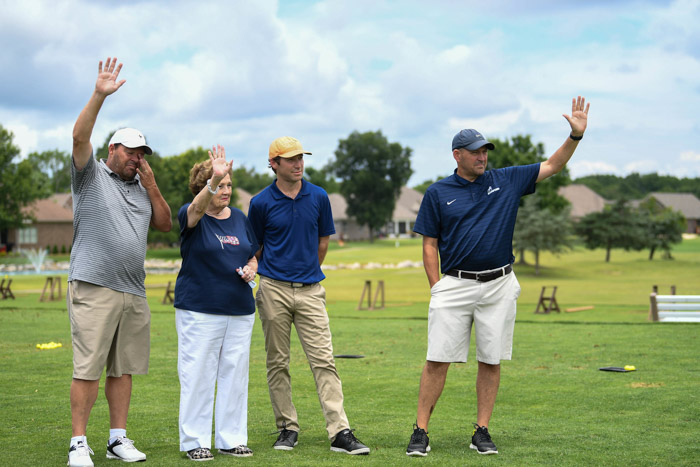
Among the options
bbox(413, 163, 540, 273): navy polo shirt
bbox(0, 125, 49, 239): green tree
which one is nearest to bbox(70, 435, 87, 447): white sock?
bbox(413, 163, 540, 273): navy polo shirt

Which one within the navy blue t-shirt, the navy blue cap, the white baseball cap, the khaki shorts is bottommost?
the khaki shorts

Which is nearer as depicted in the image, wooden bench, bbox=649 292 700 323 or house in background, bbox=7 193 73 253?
wooden bench, bbox=649 292 700 323

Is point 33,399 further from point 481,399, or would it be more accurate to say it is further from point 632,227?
point 632,227

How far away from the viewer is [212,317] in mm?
6012

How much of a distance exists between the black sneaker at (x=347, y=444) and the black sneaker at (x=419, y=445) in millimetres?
340

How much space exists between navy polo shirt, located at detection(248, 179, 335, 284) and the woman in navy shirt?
337 millimetres

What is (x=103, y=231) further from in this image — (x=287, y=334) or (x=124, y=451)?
(x=287, y=334)

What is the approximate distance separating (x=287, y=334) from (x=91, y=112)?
8.15ft

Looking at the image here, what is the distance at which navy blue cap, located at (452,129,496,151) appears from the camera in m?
6.11

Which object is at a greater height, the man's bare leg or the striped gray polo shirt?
the striped gray polo shirt

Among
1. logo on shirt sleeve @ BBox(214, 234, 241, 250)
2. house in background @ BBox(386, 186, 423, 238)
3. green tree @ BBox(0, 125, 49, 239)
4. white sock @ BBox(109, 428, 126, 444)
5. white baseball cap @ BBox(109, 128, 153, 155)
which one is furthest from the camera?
house in background @ BBox(386, 186, 423, 238)

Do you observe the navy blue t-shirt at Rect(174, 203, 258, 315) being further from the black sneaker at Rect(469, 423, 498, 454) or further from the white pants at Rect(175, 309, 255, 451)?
the black sneaker at Rect(469, 423, 498, 454)

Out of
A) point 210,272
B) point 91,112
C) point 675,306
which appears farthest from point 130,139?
point 675,306

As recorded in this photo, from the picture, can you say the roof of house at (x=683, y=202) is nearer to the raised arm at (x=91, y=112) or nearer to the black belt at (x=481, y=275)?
the black belt at (x=481, y=275)
